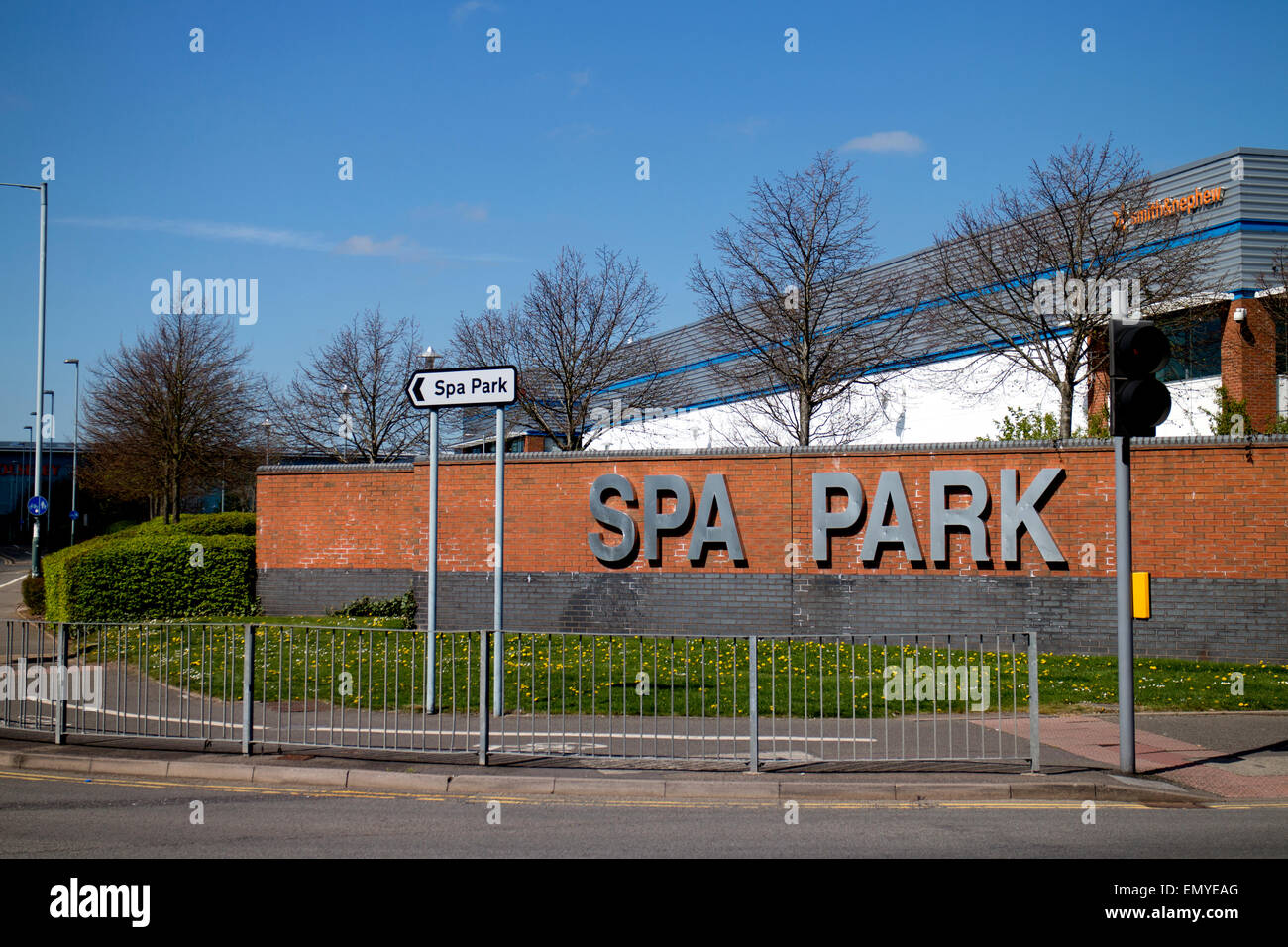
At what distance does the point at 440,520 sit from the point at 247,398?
61.2 ft

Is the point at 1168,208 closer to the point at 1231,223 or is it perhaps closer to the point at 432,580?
the point at 1231,223

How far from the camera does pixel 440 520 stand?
Result: 2044 cm

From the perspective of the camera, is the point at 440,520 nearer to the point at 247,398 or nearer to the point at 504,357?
the point at 504,357

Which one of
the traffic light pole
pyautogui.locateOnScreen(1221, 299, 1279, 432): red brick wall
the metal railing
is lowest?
the metal railing

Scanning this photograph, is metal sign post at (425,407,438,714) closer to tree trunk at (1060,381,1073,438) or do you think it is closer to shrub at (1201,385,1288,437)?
tree trunk at (1060,381,1073,438)

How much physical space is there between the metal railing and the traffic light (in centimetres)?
223

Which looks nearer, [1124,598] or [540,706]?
[1124,598]

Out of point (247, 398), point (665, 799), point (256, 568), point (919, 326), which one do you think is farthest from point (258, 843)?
point (247, 398)

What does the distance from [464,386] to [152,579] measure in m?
12.6

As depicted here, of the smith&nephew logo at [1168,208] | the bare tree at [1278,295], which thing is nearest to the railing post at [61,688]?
the smith&nephew logo at [1168,208]

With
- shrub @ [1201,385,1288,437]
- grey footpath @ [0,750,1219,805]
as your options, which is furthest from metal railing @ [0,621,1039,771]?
shrub @ [1201,385,1288,437]

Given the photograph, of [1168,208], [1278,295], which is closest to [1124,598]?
[1168,208]

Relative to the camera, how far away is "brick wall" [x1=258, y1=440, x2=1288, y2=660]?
16641mm

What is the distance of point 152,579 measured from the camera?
22.2 metres
